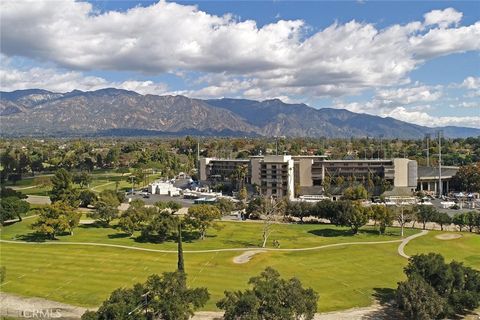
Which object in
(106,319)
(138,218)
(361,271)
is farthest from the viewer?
(138,218)

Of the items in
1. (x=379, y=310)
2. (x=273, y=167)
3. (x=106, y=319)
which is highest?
(x=273, y=167)

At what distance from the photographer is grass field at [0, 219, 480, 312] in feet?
177

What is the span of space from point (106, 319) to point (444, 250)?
60062 mm

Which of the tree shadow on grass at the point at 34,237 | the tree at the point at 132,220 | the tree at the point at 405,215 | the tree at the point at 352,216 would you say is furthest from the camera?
the tree at the point at 405,215

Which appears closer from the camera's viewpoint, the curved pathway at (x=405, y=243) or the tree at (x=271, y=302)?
the tree at (x=271, y=302)

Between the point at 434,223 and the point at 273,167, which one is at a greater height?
the point at 273,167

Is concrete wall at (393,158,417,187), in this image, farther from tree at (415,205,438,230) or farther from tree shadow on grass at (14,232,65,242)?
tree shadow on grass at (14,232,65,242)

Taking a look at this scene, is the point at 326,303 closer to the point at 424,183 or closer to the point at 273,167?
the point at 273,167

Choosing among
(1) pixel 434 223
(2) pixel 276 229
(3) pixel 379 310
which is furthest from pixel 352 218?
(3) pixel 379 310

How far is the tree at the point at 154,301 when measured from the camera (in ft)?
118

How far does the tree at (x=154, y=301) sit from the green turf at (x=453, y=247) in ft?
150

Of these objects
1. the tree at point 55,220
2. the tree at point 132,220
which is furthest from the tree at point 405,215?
the tree at point 55,220

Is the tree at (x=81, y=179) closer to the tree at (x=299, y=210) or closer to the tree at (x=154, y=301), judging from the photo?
the tree at (x=299, y=210)

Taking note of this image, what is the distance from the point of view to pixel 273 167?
13712 centimetres
